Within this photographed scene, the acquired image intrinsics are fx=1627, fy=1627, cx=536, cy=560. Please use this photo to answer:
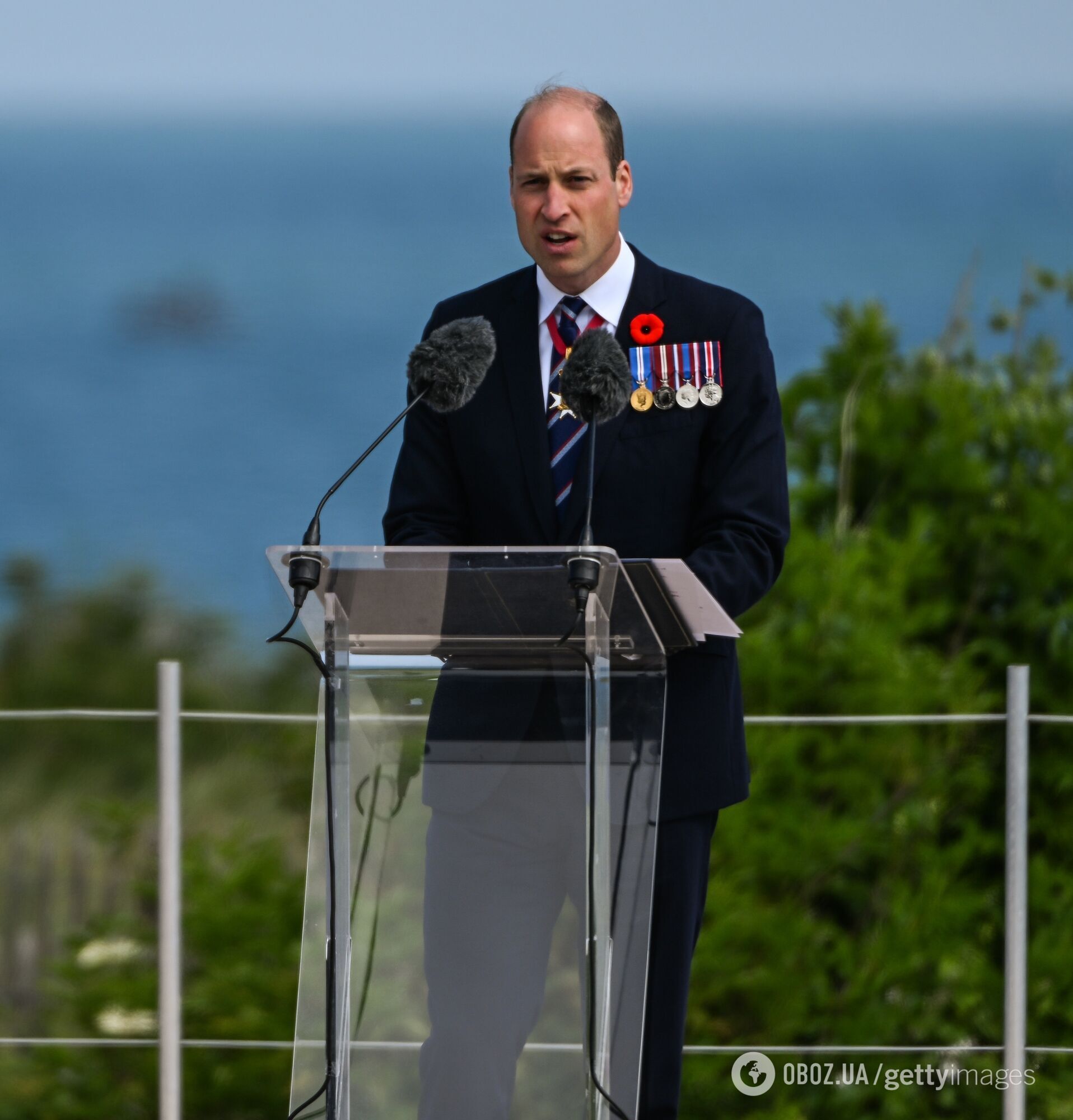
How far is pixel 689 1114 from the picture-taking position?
309 cm

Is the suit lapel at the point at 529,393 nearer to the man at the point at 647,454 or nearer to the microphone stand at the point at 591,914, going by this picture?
the man at the point at 647,454

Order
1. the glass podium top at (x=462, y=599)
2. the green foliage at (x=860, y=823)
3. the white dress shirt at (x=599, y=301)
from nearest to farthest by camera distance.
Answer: the glass podium top at (x=462, y=599) < the white dress shirt at (x=599, y=301) < the green foliage at (x=860, y=823)

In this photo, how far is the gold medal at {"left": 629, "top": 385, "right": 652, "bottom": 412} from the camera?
1883 mm

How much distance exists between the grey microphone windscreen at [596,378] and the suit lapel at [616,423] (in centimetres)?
9

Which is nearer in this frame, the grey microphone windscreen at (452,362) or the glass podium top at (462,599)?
the glass podium top at (462,599)

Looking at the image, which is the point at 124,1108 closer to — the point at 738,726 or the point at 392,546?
the point at 738,726

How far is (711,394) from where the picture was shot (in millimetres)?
1884

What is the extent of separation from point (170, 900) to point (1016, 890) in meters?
1.47

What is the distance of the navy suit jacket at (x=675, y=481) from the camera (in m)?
1.83

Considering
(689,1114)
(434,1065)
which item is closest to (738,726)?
(434,1065)

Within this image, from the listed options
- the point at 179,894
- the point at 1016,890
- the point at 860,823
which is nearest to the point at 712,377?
the point at 1016,890

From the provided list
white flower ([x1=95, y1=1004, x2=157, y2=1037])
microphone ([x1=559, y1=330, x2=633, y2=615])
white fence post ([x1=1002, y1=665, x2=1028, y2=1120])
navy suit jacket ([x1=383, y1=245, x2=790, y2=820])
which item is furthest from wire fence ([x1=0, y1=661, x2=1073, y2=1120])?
microphone ([x1=559, y1=330, x2=633, y2=615])

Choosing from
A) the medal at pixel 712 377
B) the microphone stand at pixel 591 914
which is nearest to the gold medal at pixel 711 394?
the medal at pixel 712 377

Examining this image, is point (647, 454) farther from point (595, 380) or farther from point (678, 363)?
point (595, 380)
